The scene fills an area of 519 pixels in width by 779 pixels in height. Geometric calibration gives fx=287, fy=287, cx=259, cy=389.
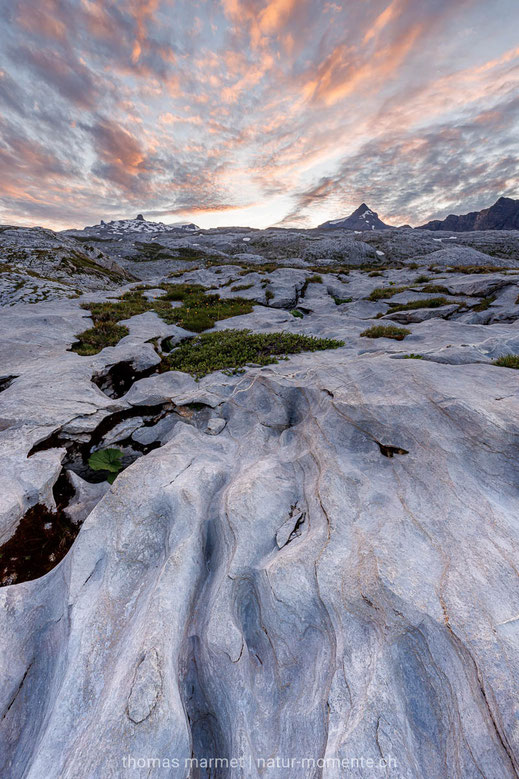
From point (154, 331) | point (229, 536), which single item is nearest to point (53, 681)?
point (229, 536)

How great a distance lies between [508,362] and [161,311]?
23.6 metres

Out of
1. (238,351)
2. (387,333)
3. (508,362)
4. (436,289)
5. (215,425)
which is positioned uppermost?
(436,289)

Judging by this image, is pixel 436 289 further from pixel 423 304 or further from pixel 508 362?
pixel 508 362

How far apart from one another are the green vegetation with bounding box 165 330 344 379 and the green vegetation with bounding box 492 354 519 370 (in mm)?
6894

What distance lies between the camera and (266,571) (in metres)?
5.55

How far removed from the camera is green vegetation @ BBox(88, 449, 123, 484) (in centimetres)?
864

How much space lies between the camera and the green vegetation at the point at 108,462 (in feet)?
28.3

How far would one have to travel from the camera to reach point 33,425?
353 inches

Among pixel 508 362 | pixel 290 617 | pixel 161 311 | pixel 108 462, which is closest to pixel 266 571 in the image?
pixel 290 617

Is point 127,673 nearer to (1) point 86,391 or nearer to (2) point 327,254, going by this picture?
(1) point 86,391

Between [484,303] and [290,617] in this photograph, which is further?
[484,303]

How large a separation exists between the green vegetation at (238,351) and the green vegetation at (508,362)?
6.89m

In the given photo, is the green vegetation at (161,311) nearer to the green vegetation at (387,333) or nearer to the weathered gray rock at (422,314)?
the green vegetation at (387,333)

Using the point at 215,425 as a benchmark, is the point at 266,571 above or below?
below
